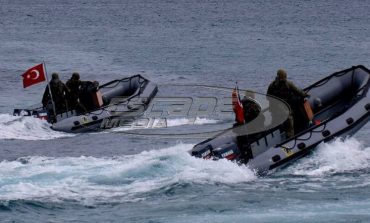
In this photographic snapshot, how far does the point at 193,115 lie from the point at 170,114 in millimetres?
863

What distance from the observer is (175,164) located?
709 inches

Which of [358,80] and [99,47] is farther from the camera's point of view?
[99,47]

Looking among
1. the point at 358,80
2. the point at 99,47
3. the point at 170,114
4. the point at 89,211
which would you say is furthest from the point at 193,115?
the point at 99,47

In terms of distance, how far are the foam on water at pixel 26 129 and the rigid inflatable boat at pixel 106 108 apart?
245 mm

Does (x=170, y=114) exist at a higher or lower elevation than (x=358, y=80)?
lower

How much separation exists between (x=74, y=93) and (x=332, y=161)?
333 inches

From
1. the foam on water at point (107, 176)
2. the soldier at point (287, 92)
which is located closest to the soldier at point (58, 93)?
the foam on water at point (107, 176)

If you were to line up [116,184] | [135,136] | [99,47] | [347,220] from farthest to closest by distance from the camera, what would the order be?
[99,47], [135,136], [116,184], [347,220]

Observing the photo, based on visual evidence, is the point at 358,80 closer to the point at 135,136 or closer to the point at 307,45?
the point at 135,136

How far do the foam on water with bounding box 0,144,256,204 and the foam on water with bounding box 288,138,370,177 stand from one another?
4.54ft

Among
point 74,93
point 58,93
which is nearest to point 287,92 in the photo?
point 74,93

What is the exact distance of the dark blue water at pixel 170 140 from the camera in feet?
52.8

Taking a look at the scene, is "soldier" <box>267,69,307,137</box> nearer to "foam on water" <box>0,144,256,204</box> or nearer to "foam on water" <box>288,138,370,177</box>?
"foam on water" <box>288,138,370,177</box>

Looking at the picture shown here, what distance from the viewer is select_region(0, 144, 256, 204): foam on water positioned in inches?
653
